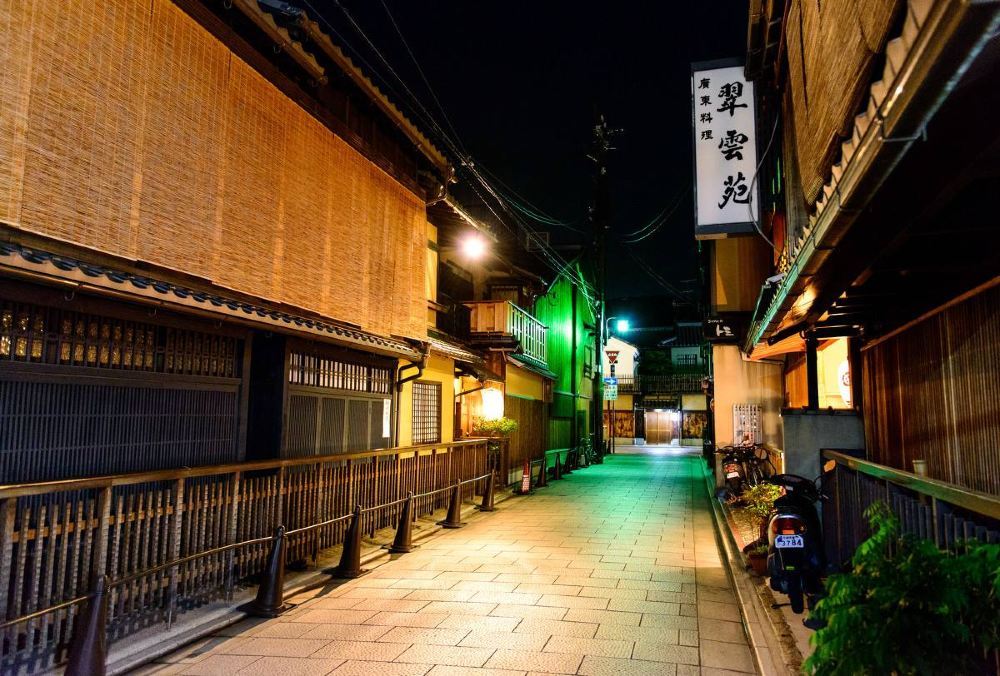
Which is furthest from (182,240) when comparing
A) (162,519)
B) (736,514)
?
(736,514)

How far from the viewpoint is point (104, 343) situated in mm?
7500

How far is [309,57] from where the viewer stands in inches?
428

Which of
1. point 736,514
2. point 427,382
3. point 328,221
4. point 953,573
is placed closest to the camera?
point 953,573

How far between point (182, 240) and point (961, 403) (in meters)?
9.58

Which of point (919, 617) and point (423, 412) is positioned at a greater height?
point (423, 412)

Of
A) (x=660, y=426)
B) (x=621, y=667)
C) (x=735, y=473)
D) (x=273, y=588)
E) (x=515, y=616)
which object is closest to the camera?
(x=621, y=667)

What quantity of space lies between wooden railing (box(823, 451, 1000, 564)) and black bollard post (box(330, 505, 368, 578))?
23.6ft

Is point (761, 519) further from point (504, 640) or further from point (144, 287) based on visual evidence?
point (144, 287)

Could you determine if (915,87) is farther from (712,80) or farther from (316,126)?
(316,126)

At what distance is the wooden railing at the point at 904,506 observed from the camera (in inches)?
146

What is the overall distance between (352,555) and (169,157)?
6.66m

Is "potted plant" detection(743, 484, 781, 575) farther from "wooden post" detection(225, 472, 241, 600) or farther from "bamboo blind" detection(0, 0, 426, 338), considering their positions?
"bamboo blind" detection(0, 0, 426, 338)

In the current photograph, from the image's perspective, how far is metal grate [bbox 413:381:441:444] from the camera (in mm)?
16969

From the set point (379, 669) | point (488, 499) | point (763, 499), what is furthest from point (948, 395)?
point (488, 499)
